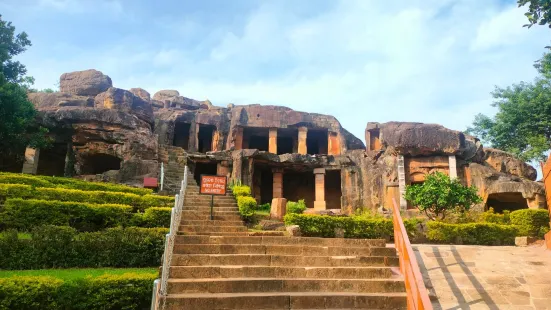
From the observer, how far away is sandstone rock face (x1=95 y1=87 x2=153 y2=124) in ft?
82.4

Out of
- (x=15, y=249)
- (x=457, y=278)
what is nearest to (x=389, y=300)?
(x=457, y=278)

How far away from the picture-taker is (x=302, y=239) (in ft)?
27.6

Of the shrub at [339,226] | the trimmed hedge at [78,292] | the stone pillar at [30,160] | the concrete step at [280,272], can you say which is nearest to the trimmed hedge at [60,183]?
the shrub at [339,226]

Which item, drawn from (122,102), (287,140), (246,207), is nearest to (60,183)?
(246,207)

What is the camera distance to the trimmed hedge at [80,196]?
12.2 metres

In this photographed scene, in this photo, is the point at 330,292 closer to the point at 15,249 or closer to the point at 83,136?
the point at 15,249

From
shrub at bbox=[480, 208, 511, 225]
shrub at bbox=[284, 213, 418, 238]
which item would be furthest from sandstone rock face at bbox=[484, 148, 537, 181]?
shrub at bbox=[284, 213, 418, 238]

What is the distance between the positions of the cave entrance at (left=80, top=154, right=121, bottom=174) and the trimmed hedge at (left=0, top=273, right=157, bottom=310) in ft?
59.5

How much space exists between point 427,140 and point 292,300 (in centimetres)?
1901

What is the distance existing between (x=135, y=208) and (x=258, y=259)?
7914mm

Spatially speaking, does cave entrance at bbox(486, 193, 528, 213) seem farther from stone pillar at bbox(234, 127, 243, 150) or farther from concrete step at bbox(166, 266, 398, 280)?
concrete step at bbox(166, 266, 398, 280)

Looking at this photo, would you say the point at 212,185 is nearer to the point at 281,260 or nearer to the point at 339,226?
the point at 339,226

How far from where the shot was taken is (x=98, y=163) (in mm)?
25062

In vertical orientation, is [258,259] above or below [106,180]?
below
